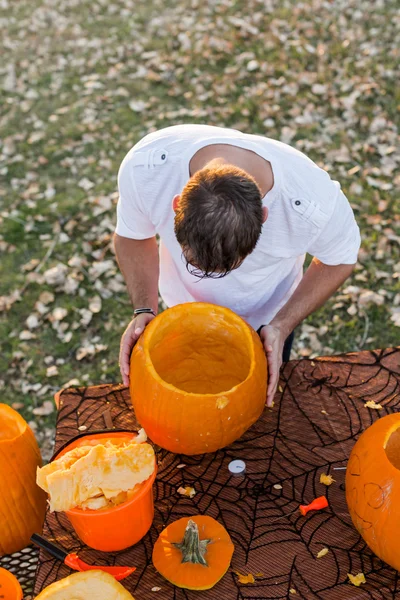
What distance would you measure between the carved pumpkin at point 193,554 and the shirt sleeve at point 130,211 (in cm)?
102

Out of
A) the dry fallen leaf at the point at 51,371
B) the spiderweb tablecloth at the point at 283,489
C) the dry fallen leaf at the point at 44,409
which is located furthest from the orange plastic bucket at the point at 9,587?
the dry fallen leaf at the point at 51,371

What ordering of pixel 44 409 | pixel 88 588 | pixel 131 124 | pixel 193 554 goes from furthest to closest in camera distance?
pixel 131 124
pixel 44 409
pixel 193 554
pixel 88 588

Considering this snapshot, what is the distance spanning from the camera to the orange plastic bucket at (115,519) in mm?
1383

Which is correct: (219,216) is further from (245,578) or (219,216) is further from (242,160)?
(245,578)

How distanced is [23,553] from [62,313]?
2.05 meters

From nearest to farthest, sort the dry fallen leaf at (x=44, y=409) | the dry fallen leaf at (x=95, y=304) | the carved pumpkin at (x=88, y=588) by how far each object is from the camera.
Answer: the carved pumpkin at (x=88, y=588) → the dry fallen leaf at (x=44, y=409) → the dry fallen leaf at (x=95, y=304)

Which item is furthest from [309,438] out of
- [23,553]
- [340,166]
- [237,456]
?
[340,166]

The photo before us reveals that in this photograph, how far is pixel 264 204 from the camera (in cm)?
180

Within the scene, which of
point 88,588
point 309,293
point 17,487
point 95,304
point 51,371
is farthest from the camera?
point 95,304

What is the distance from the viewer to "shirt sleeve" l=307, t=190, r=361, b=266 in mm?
1875

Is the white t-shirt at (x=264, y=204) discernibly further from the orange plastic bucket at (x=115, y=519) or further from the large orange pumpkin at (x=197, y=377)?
the orange plastic bucket at (x=115, y=519)

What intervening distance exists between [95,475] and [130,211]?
3.18 ft

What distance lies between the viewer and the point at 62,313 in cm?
365

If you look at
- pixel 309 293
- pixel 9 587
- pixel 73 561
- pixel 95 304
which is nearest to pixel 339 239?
pixel 309 293
